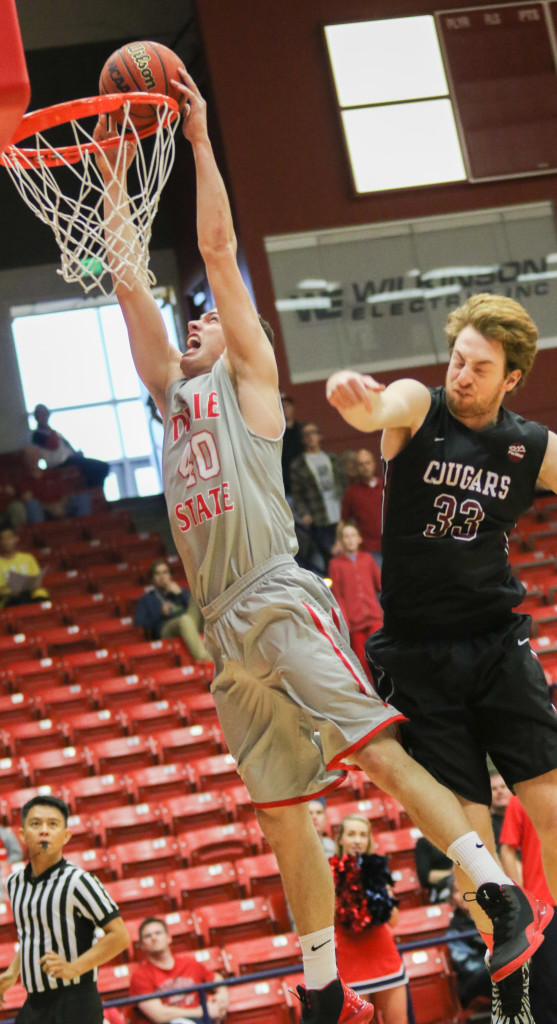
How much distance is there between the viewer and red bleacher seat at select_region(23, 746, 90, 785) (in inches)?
372

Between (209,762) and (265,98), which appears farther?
(265,98)

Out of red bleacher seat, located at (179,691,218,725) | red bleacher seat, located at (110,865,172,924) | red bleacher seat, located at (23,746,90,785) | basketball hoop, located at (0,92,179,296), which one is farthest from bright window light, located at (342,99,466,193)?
basketball hoop, located at (0,92,179,296)

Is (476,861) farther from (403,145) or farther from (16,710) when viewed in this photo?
(403,145)

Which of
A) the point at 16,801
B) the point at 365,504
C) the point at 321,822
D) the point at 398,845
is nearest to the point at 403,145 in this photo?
the point at 365,504

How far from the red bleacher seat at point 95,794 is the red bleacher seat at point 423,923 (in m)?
2.59

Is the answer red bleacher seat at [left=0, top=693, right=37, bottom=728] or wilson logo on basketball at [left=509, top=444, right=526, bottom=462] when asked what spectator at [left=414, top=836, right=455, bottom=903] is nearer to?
red bleacher seat at [left=0, top=693, right=37, bottom=728]

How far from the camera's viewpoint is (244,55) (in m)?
15.4

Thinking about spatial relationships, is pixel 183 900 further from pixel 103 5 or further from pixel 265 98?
pixel 103 5

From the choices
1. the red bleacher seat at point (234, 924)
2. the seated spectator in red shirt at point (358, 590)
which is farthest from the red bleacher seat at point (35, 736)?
the red bleacher seat at point (234, 924)

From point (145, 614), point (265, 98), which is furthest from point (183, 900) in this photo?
point (265, 98)

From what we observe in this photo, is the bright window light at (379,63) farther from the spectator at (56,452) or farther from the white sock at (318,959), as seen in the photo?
the white sock at (318,959)

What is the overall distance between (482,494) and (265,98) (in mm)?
12768

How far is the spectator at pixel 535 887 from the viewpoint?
5391mm

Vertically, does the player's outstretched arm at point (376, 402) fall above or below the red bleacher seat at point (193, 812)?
above
